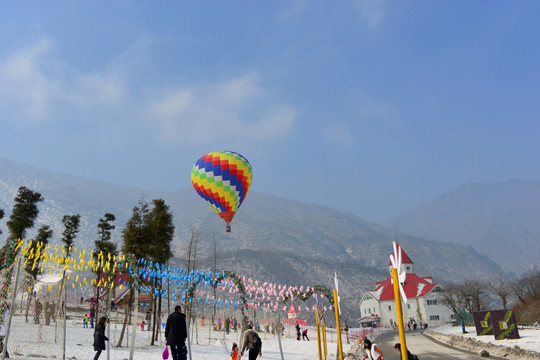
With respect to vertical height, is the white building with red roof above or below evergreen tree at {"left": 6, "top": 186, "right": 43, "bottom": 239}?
below

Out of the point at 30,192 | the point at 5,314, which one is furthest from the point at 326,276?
the point at 5,314

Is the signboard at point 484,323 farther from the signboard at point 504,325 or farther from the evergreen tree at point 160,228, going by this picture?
the evergreen tree at point 160,228

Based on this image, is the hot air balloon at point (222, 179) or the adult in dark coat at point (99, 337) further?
the hot air balloon at point (222, 179)

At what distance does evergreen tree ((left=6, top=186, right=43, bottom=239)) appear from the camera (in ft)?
120

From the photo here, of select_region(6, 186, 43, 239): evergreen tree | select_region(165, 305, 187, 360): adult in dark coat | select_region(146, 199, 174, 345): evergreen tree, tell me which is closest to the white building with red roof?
select_region(146, 199, 174, 345): evergreen tree

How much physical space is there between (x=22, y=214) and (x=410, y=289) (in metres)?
82.6

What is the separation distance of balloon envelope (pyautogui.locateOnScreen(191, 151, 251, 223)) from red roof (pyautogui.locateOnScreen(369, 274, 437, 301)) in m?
72.6

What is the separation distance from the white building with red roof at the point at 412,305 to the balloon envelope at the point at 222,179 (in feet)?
221

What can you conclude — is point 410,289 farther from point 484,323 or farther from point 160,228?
point 160,228

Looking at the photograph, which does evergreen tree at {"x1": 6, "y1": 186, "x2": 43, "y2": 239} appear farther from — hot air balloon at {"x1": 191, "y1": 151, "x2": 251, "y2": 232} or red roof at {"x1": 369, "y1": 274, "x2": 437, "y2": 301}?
red roof at {"x1": 369, "y1": 274, "x2": 437, "y2": 301}

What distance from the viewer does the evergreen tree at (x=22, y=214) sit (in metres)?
36.7

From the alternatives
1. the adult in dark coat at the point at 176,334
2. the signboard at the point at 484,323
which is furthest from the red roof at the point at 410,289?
the adult in dark coat at the point at 176,334

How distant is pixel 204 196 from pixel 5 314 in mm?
18475

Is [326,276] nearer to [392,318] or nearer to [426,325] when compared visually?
[392,318]
